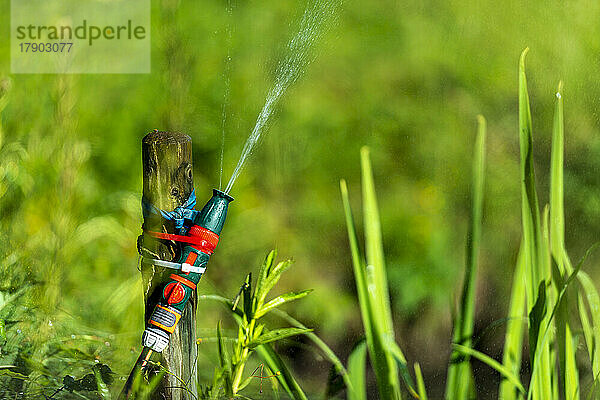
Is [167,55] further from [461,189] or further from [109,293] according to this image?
[461,189]

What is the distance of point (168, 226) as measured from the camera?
0.74 m

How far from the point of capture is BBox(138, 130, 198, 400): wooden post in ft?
2.42

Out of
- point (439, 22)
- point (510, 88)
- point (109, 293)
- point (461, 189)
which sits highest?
point (439, 22)

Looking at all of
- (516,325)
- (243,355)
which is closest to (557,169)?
(516,325)

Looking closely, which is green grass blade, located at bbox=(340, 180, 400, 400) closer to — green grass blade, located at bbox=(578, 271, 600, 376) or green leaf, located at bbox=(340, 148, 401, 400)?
green leaf, located at bbox=(340, 148, 401, 400)

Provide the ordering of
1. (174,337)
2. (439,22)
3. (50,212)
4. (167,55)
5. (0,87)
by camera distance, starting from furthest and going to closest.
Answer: (439,22), (167,55), (50,212), (0,87), (174,337)

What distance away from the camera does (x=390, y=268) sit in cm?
168

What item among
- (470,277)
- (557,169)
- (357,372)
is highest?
(557,169)

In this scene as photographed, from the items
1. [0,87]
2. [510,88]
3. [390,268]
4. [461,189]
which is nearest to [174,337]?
[0,87]

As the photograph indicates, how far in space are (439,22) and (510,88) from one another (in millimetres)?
249

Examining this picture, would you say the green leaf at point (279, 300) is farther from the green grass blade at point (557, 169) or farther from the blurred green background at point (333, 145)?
the blurred green background at point (333, 145)

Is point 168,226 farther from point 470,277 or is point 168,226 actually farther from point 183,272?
point 470,277

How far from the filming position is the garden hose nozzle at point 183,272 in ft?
2.39

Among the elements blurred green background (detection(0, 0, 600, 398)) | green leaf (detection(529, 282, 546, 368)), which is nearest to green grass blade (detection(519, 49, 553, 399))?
green leaf (detection(529, 282, 546, 368))
